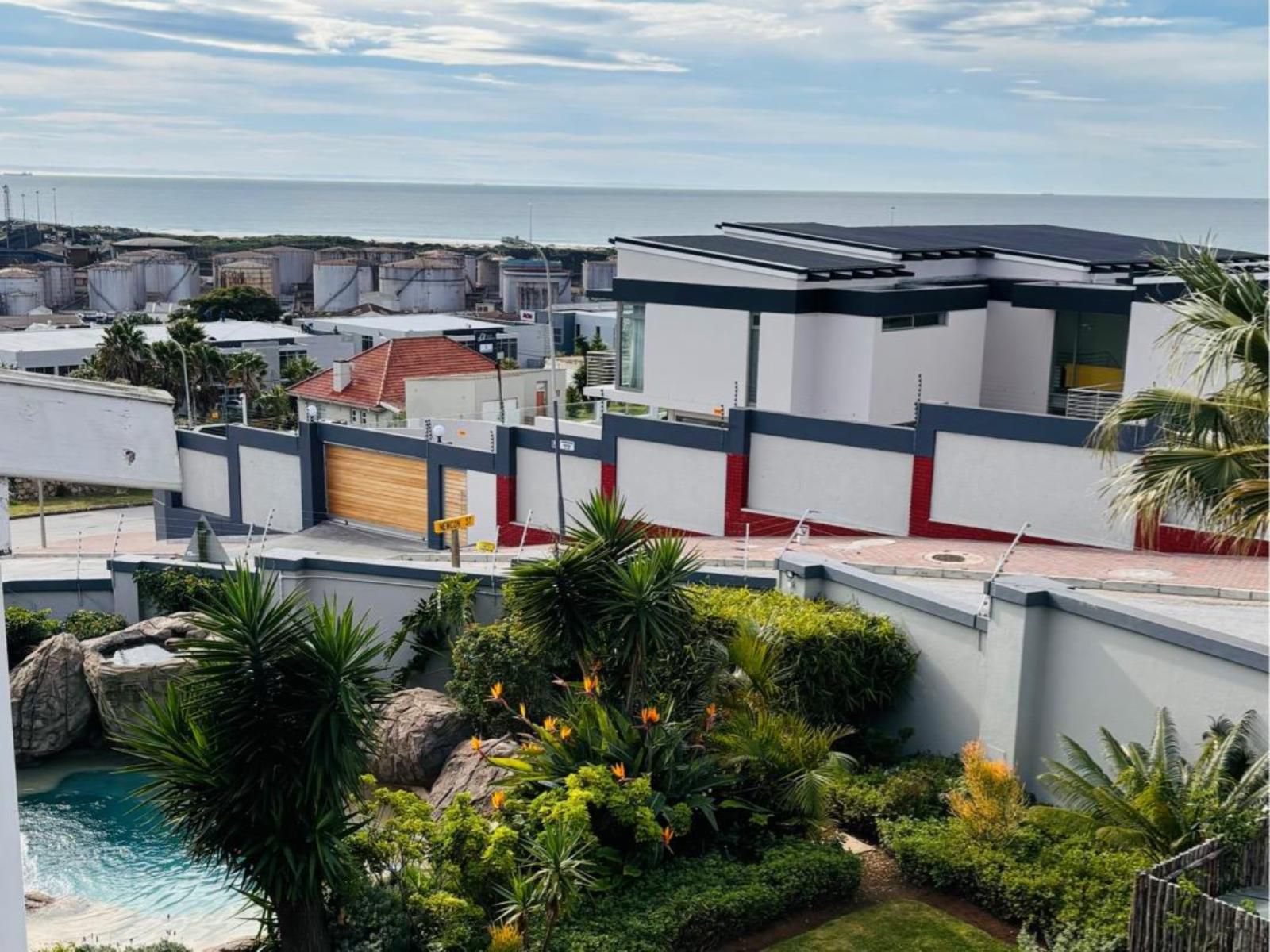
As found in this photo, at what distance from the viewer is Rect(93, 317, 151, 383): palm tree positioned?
60406 mm

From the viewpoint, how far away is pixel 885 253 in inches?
1364

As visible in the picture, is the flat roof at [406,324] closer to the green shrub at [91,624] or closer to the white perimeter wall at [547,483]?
the white perimeter wall at [547,483]

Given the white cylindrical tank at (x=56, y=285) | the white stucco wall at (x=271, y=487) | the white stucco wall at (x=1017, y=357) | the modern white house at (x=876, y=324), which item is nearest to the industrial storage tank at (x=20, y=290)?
the white cylindrical tank at (x=56, y=285)

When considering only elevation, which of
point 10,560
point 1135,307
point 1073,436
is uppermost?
point 1135,307

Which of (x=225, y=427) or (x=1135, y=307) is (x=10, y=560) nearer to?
(x=225, y=427)

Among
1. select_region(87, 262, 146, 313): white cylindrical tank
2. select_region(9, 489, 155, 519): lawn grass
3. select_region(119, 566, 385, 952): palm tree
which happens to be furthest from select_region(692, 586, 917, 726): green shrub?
select_region(87, 262, 146, 313): white cylindrical tank

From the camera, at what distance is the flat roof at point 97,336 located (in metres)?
69.0

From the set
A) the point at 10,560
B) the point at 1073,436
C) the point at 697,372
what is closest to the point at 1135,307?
the point at 1073,436

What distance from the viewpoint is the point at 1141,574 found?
75.4ft

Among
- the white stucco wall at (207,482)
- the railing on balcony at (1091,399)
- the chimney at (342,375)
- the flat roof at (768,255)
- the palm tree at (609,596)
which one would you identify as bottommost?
the white stucco wall at (207,482)

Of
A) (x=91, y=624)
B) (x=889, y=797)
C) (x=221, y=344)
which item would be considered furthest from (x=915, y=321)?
(x=221, y=344)

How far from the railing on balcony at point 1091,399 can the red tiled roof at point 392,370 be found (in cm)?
2379

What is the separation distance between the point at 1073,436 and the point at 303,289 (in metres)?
166

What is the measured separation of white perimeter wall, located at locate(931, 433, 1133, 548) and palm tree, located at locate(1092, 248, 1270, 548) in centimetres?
1343
